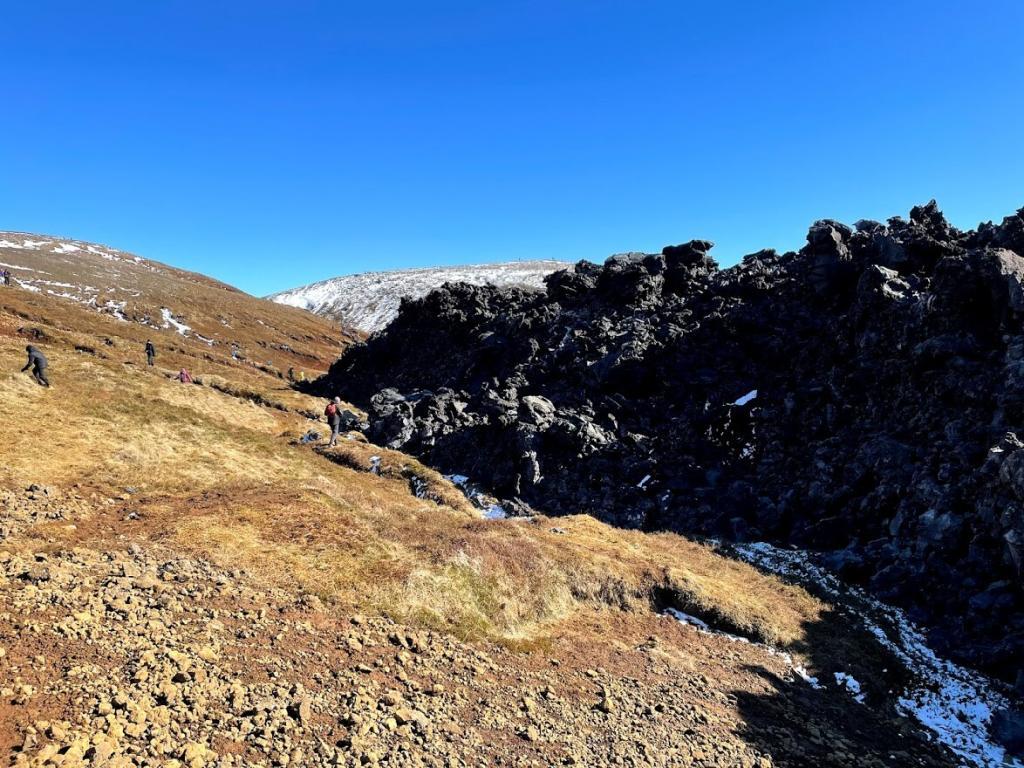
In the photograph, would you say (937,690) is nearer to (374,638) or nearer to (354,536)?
(374,638)

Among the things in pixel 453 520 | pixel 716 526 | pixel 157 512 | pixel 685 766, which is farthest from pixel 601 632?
pixel 716 526

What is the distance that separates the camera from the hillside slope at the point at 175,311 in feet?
435

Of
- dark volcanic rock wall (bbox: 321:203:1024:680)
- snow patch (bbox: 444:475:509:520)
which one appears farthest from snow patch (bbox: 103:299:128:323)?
snow patch (bbox: 444:475:509:520)

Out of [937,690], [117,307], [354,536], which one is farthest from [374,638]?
[117,307]

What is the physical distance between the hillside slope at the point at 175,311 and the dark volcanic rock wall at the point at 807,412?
78216mm

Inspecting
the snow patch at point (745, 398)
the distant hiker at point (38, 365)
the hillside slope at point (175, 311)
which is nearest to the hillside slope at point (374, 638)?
the distant hiker at point (38, 365)

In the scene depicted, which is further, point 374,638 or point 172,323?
point 172,323

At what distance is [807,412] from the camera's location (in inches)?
1833

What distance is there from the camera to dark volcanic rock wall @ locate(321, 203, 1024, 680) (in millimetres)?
30797

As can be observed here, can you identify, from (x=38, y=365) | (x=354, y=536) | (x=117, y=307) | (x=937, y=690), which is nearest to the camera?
(x=354, y=536)

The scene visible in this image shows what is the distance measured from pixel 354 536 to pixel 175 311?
158 m

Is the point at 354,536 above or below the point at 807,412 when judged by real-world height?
below

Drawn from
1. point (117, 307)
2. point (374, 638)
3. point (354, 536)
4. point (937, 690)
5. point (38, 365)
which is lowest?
point (374, 638)

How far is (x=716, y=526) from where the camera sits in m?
39.7
